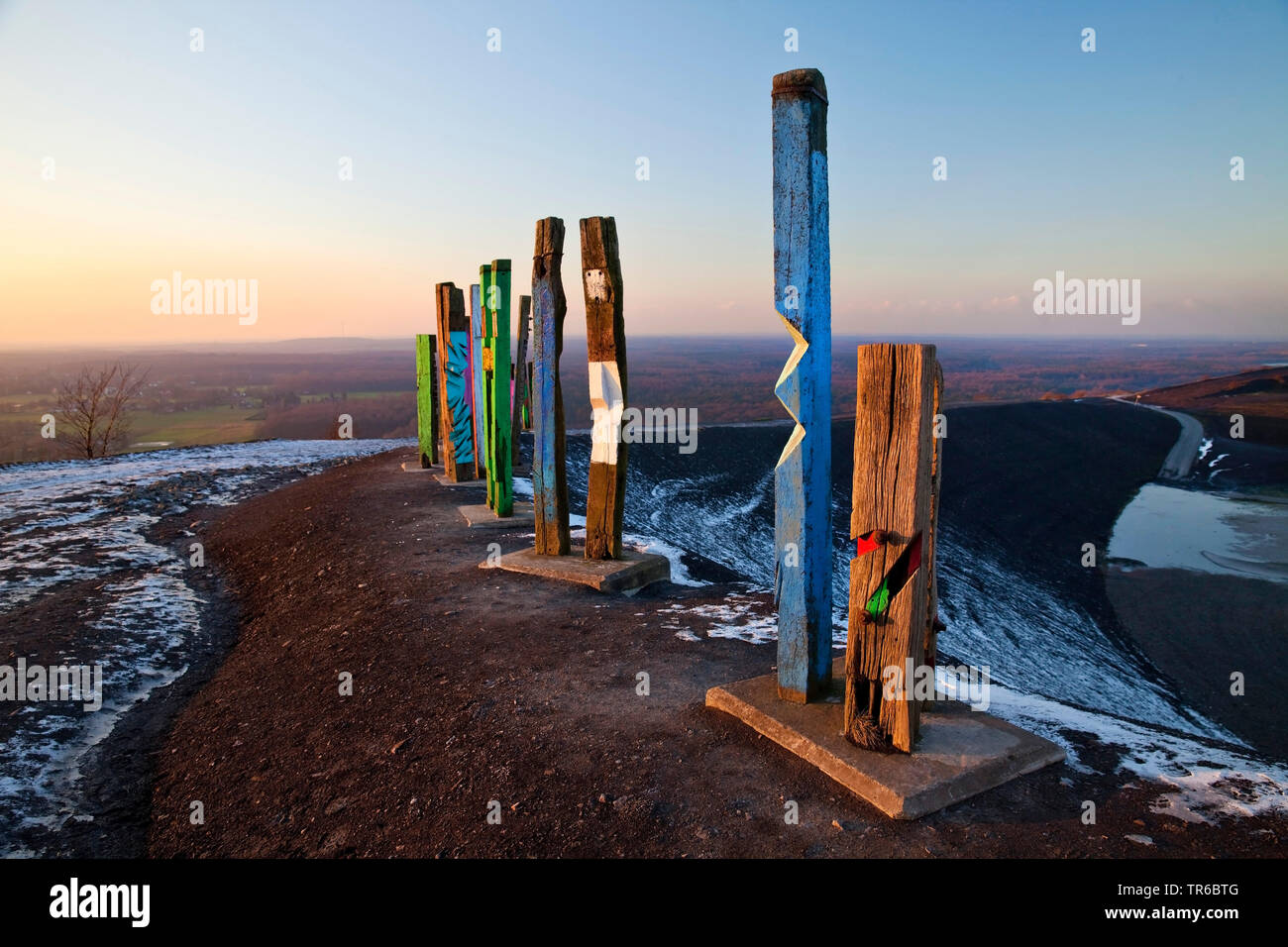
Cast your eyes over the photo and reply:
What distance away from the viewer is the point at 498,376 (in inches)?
362

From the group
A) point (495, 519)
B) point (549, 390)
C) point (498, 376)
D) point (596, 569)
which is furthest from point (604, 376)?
point (495, 519)

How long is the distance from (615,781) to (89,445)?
22.1m

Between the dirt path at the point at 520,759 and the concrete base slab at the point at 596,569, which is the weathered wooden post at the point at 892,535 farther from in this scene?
the concrete base slab at the point at 596,569

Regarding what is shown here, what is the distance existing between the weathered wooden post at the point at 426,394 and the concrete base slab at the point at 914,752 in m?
10.1

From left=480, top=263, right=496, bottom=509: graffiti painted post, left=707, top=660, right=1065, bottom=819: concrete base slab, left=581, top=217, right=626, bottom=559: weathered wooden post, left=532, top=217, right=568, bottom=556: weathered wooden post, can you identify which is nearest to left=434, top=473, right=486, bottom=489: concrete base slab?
left=480, top=263, right=496, bottom=509: graffiti painted post

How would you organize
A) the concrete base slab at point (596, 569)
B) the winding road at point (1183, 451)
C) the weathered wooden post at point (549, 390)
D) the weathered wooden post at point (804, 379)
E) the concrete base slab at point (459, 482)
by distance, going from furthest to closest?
A: the winding road at point (1183, 451)
the concrete base slab at point (459, 482)
the weathered wooden post at point (549, 390)
the concrete base slab at point (596, 569)
the weathered wooden post at point (804, 379)

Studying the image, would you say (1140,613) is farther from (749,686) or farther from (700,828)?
(700,828)

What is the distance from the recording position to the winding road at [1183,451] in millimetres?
28344

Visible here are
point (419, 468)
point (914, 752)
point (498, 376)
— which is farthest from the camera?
point (419, 468)

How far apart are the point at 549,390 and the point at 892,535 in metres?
4.58

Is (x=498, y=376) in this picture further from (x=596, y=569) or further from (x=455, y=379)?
(x=596, y=569)

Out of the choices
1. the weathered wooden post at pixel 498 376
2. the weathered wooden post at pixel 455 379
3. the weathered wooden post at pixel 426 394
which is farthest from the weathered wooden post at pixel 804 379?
the weathered wooden post at pixel 426 394
